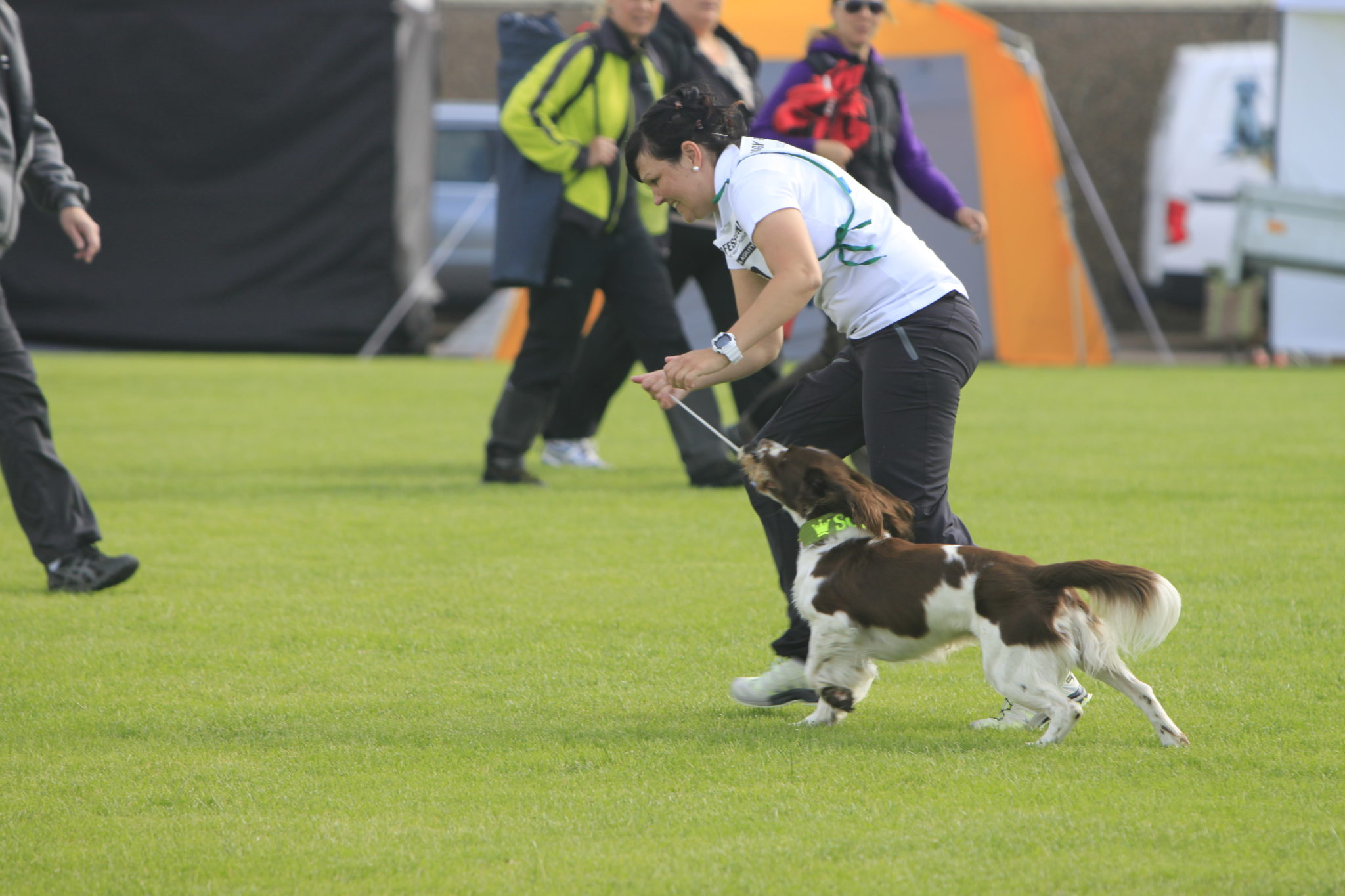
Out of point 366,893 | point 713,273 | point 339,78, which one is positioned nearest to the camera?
point 366,893

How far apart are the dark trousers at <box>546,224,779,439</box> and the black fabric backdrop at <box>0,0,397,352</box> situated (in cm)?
731

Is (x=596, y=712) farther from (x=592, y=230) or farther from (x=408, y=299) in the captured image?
(x=408, y=299)

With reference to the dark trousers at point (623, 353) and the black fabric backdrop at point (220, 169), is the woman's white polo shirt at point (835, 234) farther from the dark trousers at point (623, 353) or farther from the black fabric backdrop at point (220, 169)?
the black fabric backdrop at point (220, 169)

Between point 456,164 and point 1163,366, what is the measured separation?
7564 millimetres

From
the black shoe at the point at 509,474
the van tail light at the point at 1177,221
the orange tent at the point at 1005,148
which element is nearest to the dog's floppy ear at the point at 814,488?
the black shoe at the point at 509,474

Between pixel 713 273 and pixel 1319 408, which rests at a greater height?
pixel 713 273

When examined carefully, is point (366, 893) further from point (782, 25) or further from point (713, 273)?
point (782, 25)

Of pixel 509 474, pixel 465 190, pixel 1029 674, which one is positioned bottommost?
pixel 465 190

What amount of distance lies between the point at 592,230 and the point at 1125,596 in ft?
13.5

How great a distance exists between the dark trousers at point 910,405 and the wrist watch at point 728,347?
373 mm

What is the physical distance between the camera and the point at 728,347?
3502 mm

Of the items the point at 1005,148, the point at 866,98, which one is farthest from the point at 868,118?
the point at 1005,148

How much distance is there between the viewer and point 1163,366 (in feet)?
44.3

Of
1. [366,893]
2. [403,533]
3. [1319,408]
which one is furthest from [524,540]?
[1319,408]
